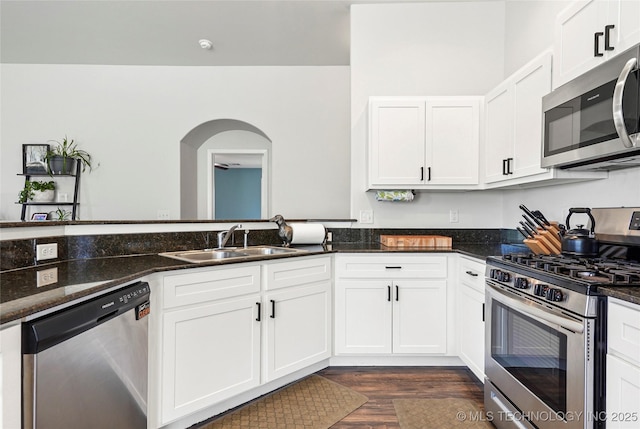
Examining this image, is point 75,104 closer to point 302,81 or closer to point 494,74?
point 302,81

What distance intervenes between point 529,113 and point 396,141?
903mm

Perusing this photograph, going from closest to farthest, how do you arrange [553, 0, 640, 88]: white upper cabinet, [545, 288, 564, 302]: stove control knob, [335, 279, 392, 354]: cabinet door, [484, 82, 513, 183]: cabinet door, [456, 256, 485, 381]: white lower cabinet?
[545, 288, 564, 302]: stove control knob → [553, 0, 640, 88]: white upper cabinet → [456, 256, 485, 381]: white lower cabinet → [484, 82, 513, 183]: cabinet door → [335, 279, 392, 354]: cabinet door

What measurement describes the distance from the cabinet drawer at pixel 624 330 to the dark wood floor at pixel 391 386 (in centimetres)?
111

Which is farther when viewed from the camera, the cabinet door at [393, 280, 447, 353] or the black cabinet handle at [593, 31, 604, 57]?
the cabinet door at [393, 280, 447, 353]

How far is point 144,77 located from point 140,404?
3812 millimetres

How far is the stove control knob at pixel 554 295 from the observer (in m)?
1.30

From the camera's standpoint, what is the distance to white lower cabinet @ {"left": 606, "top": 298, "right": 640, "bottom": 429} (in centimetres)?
103

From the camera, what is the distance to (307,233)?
2.67 metres

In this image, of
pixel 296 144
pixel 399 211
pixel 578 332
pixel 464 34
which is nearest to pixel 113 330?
pixel 578 332

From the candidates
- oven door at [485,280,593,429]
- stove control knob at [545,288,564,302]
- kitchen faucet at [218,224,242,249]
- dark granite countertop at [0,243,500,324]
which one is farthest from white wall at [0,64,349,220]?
stove control knob at [545,288,564,302]

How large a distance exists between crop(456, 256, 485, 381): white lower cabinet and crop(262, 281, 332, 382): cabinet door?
0.91 metres

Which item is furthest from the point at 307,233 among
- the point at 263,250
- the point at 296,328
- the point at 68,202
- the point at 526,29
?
the point at 68,202

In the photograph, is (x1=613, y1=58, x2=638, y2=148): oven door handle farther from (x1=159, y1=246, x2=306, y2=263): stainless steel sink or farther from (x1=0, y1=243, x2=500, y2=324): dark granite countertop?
(x1=159, y1=246, x2=306, y2=263): stainless steel sink

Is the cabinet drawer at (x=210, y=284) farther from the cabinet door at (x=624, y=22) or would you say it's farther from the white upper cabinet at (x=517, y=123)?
the cabinet door at (x=624, y=22)
